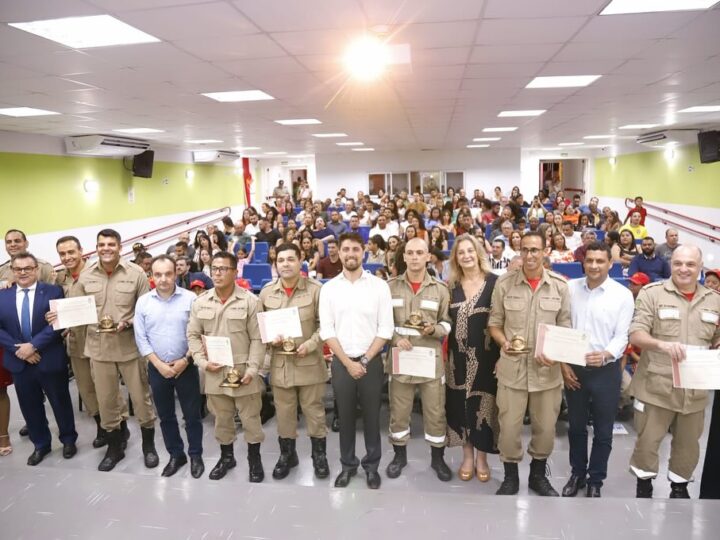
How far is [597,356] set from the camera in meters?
2.64

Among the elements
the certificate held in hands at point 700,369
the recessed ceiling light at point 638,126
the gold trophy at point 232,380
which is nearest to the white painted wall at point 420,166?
the recessed ceiling light at point 638,126

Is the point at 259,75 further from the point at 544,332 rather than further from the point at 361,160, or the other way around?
the point at 361,160

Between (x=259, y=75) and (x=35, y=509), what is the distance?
3713 mm

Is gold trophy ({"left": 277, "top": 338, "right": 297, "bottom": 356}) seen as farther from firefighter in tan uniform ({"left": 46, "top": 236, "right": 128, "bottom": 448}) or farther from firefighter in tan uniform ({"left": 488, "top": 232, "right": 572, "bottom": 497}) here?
firefighter in tan uniform ({"left": 46, "top": 236, "right": 128, "bottom": 448})

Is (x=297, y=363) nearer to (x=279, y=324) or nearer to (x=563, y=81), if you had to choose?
(x=279, y=324)

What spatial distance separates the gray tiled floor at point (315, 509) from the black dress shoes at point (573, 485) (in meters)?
0.15

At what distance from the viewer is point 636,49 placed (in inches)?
155

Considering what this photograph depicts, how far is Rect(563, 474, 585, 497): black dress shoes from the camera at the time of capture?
9.70 ft

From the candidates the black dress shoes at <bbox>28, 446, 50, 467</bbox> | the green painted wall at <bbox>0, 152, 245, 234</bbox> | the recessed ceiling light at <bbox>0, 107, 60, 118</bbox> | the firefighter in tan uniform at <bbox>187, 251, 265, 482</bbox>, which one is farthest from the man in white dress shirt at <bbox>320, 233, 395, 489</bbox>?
the green painted wall at <bbox>0, 152, 245, 234</bbox>

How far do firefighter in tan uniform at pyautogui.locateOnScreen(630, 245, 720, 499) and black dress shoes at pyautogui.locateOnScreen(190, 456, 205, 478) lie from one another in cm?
271

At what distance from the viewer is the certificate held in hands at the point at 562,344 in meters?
2.56

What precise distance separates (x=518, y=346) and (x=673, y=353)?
0.74 m

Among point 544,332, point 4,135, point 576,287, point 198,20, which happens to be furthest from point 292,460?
point 4,135

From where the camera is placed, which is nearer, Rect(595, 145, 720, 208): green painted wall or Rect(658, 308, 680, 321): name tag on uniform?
Rect(658, 308, 680, 321): name tag on uniform
